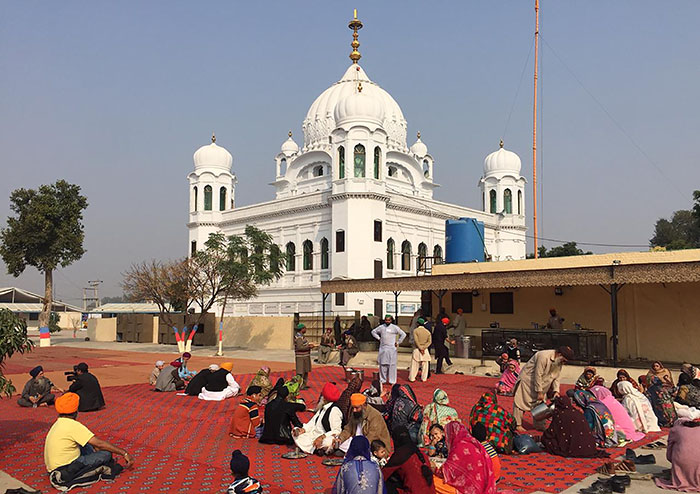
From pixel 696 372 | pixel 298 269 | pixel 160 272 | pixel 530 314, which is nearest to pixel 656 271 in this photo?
pixel 696 372

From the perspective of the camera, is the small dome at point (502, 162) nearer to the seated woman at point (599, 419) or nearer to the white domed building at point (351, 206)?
the white domed building at point (351, 206)

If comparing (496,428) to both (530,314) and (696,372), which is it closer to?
(696,372)

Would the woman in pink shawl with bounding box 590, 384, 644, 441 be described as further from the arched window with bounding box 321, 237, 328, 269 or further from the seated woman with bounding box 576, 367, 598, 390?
the arched window with bounding box 321, 237, 328, 269

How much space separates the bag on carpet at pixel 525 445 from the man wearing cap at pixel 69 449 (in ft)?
15.3

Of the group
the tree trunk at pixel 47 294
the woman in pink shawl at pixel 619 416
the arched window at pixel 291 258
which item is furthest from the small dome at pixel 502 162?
the woman in pink shawl at pixel 619 416

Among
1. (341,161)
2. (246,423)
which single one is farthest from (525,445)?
(341,161)

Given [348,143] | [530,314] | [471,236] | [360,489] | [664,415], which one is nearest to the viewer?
[360,489]

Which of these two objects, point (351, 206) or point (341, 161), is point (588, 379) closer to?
point (351, 206)

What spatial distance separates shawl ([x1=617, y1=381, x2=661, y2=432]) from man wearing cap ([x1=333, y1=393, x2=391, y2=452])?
3929 millimetres

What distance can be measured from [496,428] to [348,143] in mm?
27980

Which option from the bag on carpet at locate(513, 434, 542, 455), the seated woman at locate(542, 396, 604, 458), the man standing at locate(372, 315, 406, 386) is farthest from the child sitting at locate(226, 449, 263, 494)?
the man standing at locate(372, 315, 406, 386)

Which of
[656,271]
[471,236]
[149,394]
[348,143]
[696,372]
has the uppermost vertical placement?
[348,143]

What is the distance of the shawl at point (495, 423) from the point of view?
24.4 feet

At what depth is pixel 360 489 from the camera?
15.8 feet
